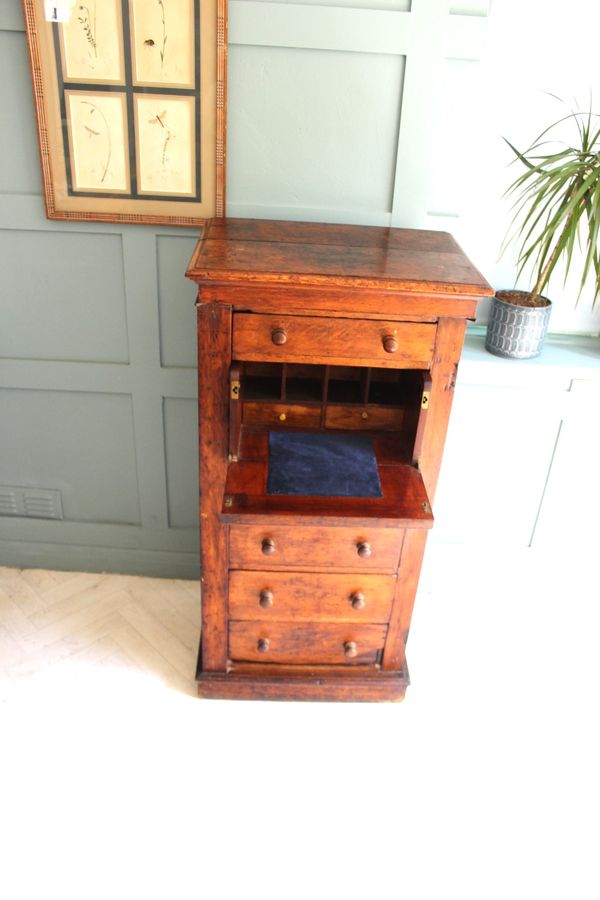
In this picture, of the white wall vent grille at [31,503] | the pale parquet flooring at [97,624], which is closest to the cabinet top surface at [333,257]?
the white wall vent grille at [31,503]

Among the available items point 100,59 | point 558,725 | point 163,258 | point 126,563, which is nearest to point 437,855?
point 558,725

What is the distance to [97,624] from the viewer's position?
8.43 ft

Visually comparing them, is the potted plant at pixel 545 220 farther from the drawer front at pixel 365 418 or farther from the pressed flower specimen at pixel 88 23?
the pressed flower specimen at pixel 88 23

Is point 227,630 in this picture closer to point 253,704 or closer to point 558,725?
point 253,704

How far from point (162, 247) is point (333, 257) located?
0.67 meters

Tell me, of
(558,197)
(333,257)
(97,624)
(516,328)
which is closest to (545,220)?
(558,197)

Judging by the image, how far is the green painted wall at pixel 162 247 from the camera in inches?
80.0

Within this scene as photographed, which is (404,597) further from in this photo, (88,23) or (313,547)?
(88,23)

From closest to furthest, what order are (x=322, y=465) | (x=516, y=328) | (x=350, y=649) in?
1. (x=322, y=465)
2. (x=350, y=649)
3. (x=516, y=328)

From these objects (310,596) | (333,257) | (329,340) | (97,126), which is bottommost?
(310,596)

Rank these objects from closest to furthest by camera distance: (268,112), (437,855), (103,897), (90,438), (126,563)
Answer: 1. (103,897)
2. (437,855)
3. (268,112)
4. (90,438)
5. (126,563)

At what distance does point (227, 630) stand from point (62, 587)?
32.9 inches

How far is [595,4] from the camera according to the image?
2111 millimetres

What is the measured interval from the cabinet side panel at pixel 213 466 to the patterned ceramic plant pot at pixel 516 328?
38.8 inches
